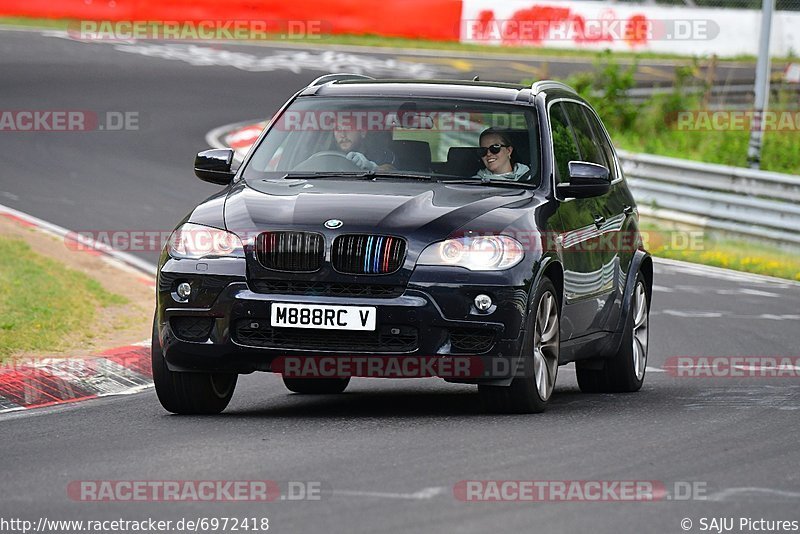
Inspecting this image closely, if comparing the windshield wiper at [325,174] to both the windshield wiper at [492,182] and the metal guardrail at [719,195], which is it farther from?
Answer: the metal guardrail at [719,195]

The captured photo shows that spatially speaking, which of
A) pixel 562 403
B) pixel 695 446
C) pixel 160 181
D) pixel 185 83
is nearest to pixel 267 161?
pixel 562 403

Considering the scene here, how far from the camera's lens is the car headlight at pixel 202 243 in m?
8.34

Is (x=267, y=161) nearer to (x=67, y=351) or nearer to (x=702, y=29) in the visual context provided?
(x=67, y=351)

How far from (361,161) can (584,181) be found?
128 cm

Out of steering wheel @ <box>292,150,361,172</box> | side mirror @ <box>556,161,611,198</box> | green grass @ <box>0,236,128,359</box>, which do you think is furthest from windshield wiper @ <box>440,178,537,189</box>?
green grass @ <box>0,236,128,359</box>

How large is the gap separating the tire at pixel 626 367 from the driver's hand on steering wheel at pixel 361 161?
2.11 m

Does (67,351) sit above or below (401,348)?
below

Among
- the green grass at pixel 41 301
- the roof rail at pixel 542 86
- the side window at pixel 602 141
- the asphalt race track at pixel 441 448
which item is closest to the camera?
the asphalt race track at pixel 441 448

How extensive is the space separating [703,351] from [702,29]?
30.9m

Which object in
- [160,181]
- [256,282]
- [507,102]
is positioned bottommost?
[160,181]

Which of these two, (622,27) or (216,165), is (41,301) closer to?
(216,165)

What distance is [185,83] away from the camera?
31953mm

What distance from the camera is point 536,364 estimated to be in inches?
339

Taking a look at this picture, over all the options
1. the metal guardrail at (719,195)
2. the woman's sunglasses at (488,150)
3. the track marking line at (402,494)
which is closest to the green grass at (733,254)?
the metal guardrail at (719,195)
